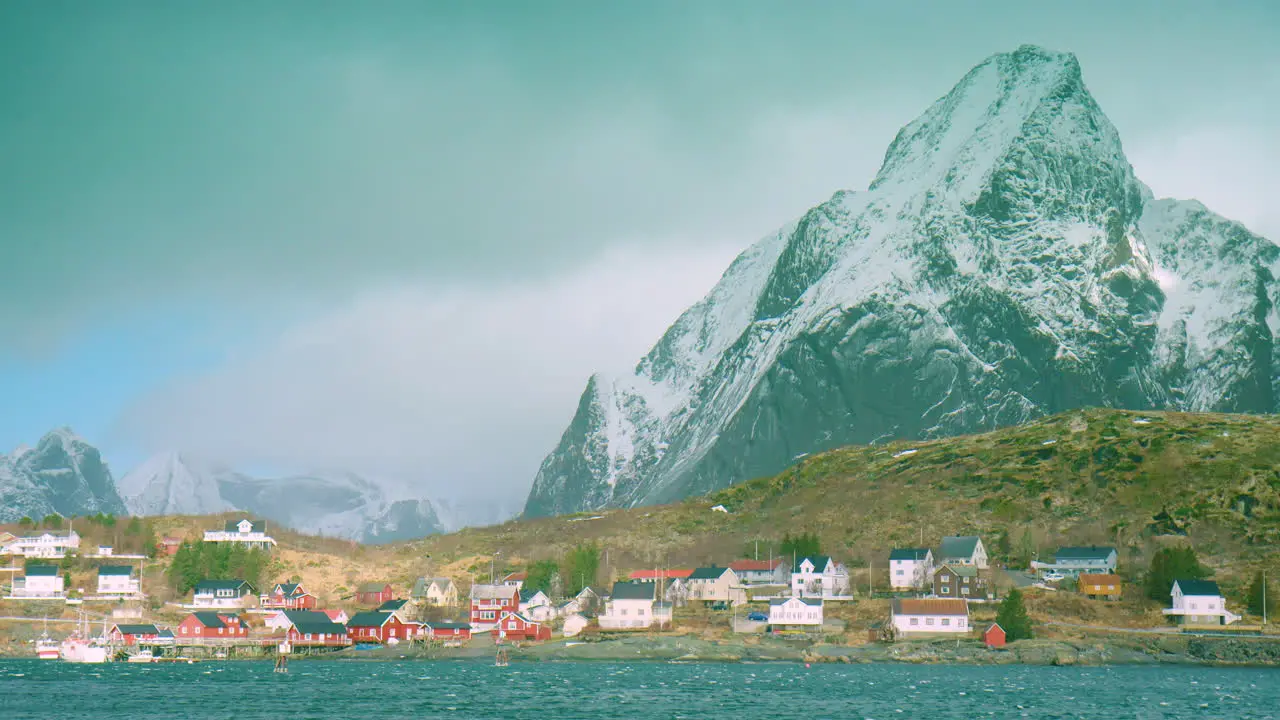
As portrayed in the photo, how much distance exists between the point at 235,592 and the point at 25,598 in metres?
24.5

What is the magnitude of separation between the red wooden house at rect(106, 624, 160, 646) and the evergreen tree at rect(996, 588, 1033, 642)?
289 feet

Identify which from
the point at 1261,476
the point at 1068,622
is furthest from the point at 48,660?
the point at 1261,476

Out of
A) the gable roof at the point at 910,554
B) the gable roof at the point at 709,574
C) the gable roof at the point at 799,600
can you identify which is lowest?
the gable roof at the point at 799,600

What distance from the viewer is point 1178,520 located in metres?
172

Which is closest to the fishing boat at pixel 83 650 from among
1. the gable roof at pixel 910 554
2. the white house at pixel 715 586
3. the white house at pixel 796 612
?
the white house at pixel 715 586

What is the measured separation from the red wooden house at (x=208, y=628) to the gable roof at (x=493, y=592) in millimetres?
27334

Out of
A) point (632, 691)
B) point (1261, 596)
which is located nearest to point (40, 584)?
point (632, 691)

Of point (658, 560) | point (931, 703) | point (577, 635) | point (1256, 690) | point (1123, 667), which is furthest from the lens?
point (658, 560)

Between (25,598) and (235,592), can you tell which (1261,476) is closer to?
(235,592)

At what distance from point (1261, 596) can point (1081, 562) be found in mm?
22211

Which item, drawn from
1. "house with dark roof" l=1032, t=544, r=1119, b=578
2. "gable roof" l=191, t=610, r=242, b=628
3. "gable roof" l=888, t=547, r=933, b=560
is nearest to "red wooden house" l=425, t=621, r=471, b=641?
"gable roof" l=191, t=610, r=242, b=628

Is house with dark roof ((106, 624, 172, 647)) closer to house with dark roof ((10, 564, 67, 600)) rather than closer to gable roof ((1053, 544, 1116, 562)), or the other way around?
house with dark roof ((10, 564, 67, 600))

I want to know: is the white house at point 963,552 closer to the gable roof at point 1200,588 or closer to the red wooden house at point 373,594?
the gable roof at point 1200,588

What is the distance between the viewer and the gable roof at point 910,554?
165750 millimetres
